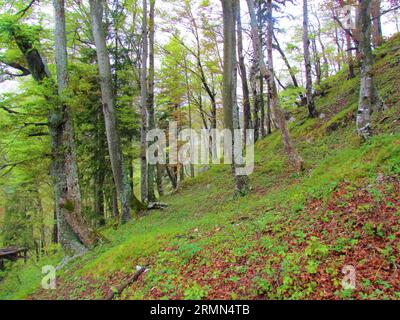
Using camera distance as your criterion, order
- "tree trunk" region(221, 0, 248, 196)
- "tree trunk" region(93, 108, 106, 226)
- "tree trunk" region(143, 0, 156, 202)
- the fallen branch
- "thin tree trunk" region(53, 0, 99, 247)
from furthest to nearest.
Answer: "tree trunk" region(93, 108, 106, 226) < "tree trunk" region(143, 0, 156, 202) < "tree trunk" region(221, 0, 248, 196) < "thin tree trunk" region(53, 0, 99, 247) < the fallen branch

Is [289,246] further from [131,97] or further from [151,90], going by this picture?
[131,97]

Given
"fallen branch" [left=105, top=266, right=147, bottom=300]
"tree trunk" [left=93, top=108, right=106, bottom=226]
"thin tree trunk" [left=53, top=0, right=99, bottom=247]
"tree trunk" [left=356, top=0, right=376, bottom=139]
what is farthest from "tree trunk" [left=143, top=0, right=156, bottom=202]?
"tree trunk" [left=356, top=0, right=376, bottom=139]

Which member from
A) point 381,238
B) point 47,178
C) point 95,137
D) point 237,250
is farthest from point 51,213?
point 381,238

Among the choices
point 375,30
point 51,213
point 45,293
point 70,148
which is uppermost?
point 375,30

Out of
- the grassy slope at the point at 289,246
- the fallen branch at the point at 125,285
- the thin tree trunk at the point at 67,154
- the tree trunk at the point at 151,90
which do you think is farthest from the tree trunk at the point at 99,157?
the fallen branch at the point at 125,285

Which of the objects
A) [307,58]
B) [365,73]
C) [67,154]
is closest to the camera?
[365,73]

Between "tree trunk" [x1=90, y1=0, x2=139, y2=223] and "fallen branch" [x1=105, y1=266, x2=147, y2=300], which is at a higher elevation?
"tree trunk" [x1=90, y1=0, x2=139, y2=223]

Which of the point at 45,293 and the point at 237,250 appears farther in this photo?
the point at 45,293

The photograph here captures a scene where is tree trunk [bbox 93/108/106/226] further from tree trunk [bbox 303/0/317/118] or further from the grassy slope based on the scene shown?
Result: tree trunk [bbox 303/0/317/118]

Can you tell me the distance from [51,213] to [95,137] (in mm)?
13433

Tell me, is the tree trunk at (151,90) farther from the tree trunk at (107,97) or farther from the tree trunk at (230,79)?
the tree trunk at (230,79)

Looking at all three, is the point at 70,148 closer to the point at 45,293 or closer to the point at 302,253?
the point at 45,293

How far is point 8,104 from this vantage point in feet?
21.2

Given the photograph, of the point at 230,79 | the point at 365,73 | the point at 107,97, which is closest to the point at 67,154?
the point at 107,97
